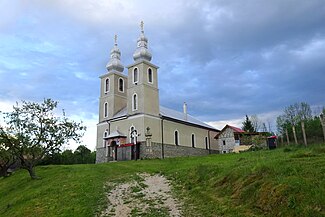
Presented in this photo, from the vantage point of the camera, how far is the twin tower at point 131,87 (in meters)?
40.5

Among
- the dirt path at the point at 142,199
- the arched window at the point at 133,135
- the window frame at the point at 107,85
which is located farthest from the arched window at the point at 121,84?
the dirt path at the point at 142,199

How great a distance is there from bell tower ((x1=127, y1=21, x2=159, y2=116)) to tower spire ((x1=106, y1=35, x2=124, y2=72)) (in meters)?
3.90

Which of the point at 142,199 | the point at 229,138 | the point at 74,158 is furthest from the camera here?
the point at 74,158

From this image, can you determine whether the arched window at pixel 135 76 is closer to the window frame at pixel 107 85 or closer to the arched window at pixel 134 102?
the arched window at pixel 134 102

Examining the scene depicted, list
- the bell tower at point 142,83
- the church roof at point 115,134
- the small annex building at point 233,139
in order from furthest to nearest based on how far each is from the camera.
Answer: the small annex building at point 233,139
the bell tower at point 142,83
the church roof at point 115,134

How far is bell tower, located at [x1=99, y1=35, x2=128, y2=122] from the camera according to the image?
44312 mm

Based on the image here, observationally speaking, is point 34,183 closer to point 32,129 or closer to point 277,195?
point 32,129

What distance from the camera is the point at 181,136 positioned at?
44188 millimetres

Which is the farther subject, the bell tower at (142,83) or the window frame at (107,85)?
the window frame at (107,85)

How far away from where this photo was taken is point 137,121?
39.1 meters

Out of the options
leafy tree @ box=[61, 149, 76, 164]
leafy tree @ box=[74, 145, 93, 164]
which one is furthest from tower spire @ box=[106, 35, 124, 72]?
leafy tree @ box=[74, 145, 93, 164]

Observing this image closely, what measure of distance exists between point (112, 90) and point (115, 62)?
4493 millimetres

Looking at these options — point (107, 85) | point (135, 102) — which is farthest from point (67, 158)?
point (135, 102)

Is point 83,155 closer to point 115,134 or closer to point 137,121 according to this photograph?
point 115,134
